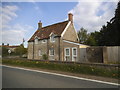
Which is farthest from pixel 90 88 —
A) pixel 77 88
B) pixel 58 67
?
pixel 58 67

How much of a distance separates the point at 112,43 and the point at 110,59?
12.8 meters

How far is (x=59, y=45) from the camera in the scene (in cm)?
2147

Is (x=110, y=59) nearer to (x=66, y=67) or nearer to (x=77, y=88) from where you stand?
(x=66, y=67)

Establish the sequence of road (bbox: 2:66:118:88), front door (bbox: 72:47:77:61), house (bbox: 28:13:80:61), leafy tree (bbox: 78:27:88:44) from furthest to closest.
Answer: leafy tree (bbox: 78:27:88:44) < house (bbox: 28:13:80:61) < front door (bbox: 72:47:77:61) < road (bbox: 2:66:118:88)

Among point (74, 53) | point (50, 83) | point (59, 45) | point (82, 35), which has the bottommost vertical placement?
point (50, 83)

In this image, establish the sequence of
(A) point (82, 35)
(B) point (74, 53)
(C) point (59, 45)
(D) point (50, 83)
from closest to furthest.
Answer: (D) point (50, 83) → (B) point (74, 53) → (C) point (59, 45) → (A) point (82, 35)

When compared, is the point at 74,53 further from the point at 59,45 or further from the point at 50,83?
the point at 50,83

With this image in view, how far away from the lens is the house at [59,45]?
1945cm

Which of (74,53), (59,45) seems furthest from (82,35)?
(74,53)

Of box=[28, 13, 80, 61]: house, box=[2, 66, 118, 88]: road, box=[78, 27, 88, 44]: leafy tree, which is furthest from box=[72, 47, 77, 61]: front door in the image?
box=[78, 27, 88, 44]: leafy tree

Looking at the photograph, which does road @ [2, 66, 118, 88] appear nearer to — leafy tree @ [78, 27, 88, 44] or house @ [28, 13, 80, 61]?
house @ [28, 13, 80, 61]

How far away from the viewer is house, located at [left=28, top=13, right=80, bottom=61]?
63.8ft

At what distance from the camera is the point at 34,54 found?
27.1m

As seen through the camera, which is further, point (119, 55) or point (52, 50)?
point (52, 50)
